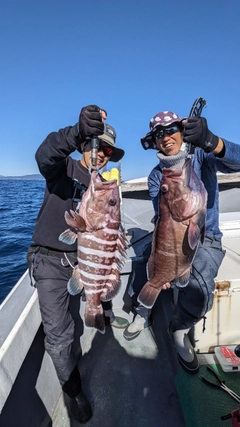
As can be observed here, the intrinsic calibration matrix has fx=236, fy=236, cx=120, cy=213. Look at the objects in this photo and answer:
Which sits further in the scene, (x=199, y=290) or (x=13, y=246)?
(x=13, y=246)

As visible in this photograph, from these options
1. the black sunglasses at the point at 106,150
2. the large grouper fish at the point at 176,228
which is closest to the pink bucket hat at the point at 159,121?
the black sunglasses at the point at 106,150

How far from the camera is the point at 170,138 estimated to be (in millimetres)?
2711

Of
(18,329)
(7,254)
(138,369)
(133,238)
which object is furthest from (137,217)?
(7,254)

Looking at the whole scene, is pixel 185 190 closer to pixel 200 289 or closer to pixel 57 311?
pixel 200 289

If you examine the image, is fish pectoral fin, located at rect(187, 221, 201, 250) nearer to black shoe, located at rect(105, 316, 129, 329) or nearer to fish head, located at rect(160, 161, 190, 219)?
fish head, located at rect(160, 161, 190, 219)

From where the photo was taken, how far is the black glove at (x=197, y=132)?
6.51 ft

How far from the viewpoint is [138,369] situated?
11.6 feet

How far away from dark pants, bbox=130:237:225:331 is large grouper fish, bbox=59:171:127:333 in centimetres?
91

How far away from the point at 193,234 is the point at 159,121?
4.89 feet

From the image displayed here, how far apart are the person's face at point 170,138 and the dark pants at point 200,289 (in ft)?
3.94

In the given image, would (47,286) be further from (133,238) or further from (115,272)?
(133,238)

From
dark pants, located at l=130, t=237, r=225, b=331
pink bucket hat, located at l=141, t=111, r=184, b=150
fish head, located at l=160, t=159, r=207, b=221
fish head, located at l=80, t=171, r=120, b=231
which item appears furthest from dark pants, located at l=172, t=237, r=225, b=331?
pink bucket hat, located at l=141, t=111, r=184, b=150

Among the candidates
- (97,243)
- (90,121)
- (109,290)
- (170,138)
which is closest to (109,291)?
(109,290)

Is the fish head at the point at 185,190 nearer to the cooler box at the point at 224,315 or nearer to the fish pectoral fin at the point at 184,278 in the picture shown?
the fish pectoral fin at the point at 184,278
